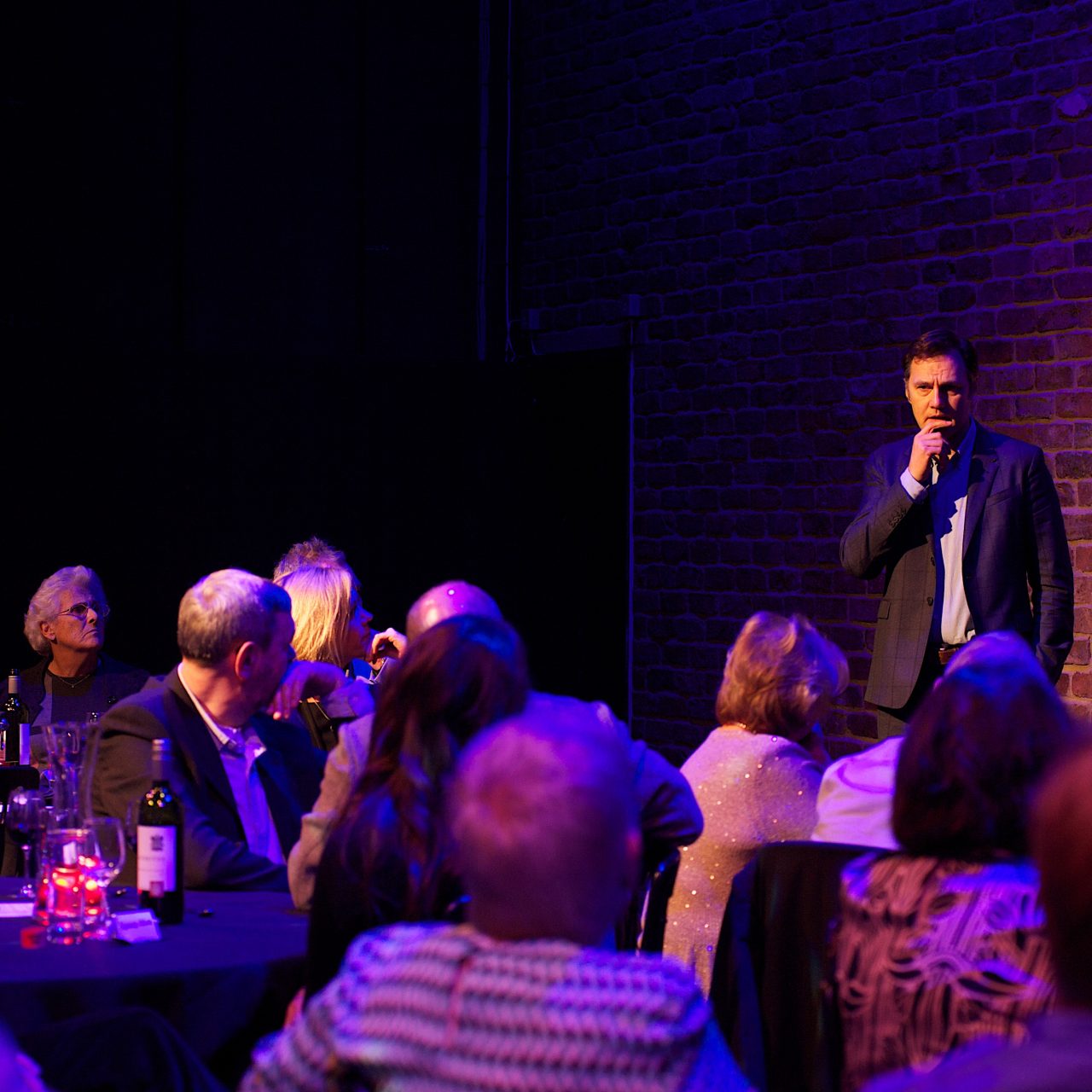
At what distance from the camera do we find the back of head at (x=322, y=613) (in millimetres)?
4469

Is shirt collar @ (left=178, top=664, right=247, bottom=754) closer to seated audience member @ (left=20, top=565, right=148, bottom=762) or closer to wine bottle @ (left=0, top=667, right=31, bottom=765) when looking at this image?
wine bottle @ (left=0, top=667, right=31, bottom=765)

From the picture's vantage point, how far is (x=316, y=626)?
14.7 feet

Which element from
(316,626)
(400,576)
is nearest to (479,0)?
(400,576)

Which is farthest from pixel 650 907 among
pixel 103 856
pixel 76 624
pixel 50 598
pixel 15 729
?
pixel 50 598

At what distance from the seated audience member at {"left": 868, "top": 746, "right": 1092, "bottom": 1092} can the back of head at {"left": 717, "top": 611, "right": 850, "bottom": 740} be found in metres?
2.04

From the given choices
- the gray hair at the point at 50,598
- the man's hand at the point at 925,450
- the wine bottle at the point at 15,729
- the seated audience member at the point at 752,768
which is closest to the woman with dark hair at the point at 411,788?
the seated audience member at the point at 752,768

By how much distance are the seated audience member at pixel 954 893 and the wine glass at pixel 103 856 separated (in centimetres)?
126

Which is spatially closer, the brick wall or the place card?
the place card

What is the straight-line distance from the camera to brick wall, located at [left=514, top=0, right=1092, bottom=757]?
209 inches

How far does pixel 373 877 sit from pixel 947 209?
414 cm

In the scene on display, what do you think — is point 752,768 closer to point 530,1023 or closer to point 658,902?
point 658,902

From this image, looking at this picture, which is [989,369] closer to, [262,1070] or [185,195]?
[185,195]

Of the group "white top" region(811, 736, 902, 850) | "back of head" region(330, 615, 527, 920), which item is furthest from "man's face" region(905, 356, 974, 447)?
"back of head" region(330, 615, 527, 920)

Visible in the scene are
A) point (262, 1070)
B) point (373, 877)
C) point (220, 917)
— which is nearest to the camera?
point (262, 1070)
